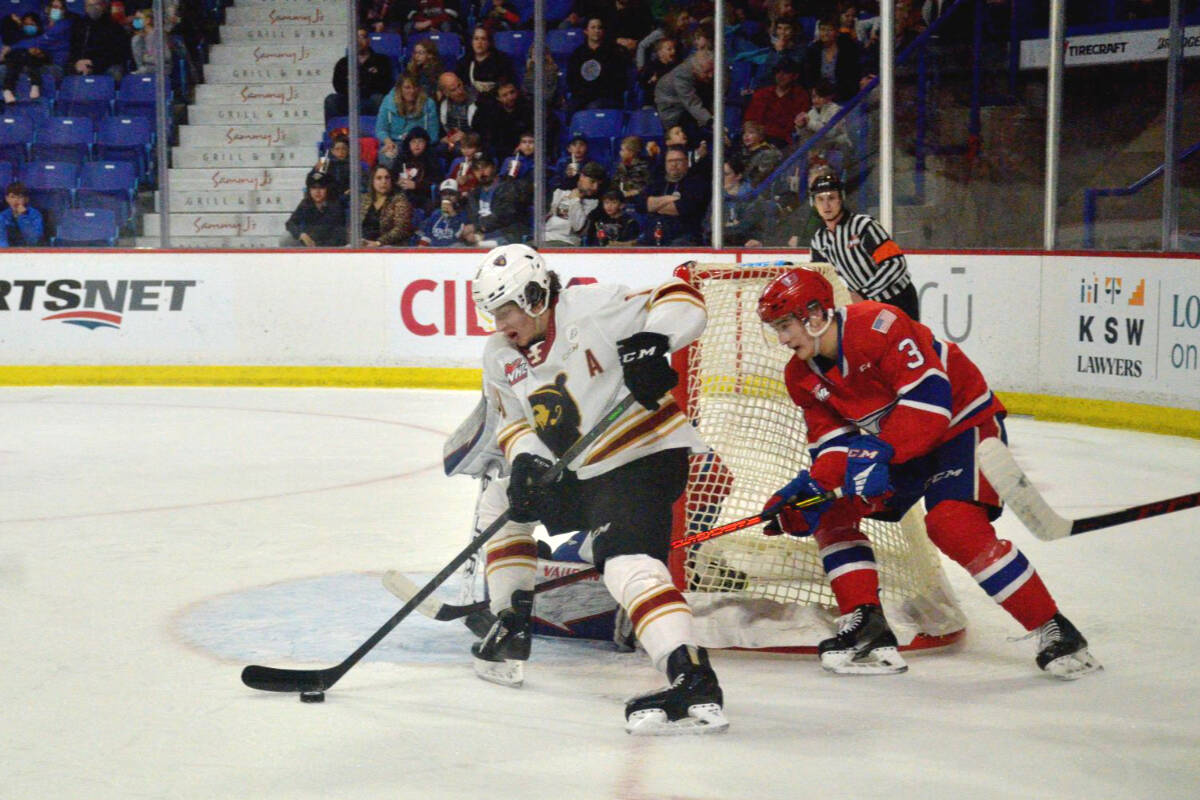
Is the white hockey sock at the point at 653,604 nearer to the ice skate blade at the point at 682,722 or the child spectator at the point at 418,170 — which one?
the ice skate blade at the point at 682,722

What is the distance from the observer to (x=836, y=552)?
309 cm

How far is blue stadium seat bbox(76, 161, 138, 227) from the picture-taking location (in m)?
8.48

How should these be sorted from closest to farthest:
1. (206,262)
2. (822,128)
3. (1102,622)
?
(1102,622) < (822,128) < (206,262)

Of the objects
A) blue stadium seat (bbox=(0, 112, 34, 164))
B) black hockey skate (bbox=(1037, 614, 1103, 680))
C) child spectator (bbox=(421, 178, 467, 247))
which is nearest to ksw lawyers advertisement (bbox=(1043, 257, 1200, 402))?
child spectator (bbox=(421, 178, 467, 247))

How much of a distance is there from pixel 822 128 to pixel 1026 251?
1330 millimetres

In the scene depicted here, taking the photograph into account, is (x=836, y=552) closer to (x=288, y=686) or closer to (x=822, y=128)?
(x=288, y=686)

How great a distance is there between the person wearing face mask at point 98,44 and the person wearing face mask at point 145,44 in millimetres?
75

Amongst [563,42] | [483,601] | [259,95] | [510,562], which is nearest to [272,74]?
[259,95]

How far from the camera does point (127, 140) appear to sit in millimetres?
8648

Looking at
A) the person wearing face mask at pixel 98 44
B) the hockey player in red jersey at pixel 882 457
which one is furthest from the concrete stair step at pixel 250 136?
the hockey player in red jersey at pixel 882 457

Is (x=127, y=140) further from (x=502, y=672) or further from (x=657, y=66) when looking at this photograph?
(x=502, y=672)

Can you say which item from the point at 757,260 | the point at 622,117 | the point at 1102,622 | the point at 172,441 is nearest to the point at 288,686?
the point at 1102,622

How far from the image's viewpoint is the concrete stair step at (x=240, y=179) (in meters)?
8.51

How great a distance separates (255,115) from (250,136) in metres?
0.17
